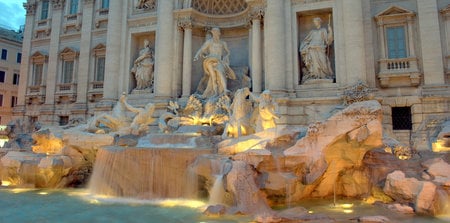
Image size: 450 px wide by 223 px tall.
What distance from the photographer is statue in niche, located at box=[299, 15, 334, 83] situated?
596 inches

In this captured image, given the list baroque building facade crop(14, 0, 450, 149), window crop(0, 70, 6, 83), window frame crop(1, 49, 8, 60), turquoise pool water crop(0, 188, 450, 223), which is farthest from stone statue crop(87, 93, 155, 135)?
window frame crop(1, 49, 8, 60)

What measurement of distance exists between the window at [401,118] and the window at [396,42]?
240 centimetres

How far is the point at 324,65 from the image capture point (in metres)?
15.1

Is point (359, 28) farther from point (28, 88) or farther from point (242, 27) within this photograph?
point (28, 88)

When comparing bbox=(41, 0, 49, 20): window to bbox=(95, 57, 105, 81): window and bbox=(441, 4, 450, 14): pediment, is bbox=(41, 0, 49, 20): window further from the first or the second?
bbox=(441, 4, 450, 14): pediment

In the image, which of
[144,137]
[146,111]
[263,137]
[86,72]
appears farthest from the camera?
[86,72]

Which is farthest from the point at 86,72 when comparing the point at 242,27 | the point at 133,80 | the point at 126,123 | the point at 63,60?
the point at 242,27

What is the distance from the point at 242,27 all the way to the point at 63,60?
40.4ft

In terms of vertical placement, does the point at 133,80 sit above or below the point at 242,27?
below

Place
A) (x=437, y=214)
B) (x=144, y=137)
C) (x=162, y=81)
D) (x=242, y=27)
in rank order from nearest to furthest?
(x=437, y=214) < (x=144, y=137) < (x=162, y=81) < (x=242, y=27)

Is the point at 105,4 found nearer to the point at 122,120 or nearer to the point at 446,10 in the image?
the point at 122,120

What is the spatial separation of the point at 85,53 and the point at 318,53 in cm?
1435

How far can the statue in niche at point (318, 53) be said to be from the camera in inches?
596

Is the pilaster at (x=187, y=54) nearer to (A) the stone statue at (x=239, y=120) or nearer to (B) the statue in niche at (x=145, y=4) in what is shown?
(B) the statue in niche at (x=145, y=4)
